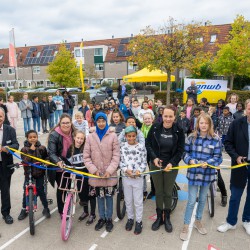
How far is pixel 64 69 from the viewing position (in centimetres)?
3011

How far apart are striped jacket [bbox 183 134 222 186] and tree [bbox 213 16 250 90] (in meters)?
17.5

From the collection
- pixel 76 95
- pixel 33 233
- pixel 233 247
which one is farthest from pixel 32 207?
pixel 76 95

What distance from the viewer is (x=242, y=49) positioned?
63.5 feet

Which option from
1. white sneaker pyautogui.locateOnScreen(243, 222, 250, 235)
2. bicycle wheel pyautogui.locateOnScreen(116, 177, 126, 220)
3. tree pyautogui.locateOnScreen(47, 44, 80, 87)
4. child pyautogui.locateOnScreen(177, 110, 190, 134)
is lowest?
white sneaker pyautogui.locateOnScreen(243, 222, 250, 235)

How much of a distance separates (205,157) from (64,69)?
2887cm

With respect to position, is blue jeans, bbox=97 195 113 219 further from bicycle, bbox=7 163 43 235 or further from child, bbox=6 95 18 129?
child, bbox=6 95 18 129

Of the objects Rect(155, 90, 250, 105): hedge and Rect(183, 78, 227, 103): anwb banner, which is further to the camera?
Rect(155, 90, 250, 105): hedge

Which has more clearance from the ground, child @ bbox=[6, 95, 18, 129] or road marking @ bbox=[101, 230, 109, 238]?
child @ bbox=[6, 95, 18, 129]

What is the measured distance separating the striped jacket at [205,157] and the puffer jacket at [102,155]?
110 centimetres

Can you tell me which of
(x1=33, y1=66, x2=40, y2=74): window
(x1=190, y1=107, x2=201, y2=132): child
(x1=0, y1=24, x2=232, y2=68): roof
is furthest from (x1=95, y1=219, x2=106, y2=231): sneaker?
(x1=33, y1=66, x2=40, y2=74): window

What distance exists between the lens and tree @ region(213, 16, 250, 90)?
19.5 metres

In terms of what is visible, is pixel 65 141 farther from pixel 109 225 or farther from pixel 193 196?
pixel 193 196

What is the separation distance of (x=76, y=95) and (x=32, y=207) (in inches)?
736

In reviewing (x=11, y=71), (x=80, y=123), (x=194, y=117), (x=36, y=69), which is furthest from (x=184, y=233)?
(x=11, y=71)
